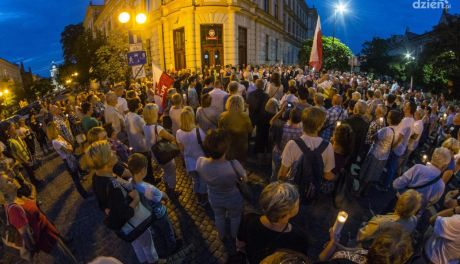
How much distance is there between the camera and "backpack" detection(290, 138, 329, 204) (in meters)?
3.47

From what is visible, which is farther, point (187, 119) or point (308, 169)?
point (187, 119)

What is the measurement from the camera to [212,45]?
20266mm

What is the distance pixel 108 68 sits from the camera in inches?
571

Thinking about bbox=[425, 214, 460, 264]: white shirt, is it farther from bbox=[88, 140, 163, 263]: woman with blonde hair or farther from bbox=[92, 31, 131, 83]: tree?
bbox=[92, 31, 131, 83]: tree

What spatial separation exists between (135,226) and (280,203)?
1.90 meters

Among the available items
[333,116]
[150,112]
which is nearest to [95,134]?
[150,112]

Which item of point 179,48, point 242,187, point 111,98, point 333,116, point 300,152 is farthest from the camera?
point 179,48

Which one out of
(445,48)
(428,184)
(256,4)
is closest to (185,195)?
(428,184)

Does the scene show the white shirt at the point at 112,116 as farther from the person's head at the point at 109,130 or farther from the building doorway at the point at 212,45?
the building doorway at the point at 212,45

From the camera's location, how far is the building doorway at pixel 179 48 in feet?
68.8

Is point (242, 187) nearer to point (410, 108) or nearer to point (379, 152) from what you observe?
point (379, 152)

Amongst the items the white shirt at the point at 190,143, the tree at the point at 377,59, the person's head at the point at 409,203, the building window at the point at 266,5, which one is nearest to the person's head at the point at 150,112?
the white shirt at the point at 190,143

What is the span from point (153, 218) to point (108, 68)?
13068 millimetres

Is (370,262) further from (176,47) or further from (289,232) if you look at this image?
(176,47)
